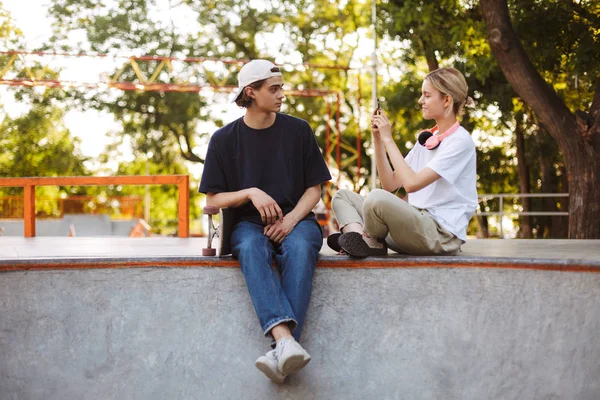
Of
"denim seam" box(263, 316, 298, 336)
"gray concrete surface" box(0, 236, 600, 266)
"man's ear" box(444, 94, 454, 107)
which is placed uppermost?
"man's ear" box(444, 94, 454, 107)

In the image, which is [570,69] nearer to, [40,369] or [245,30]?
[40,369]

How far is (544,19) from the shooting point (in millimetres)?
13281

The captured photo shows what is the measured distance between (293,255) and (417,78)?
65.1 feet

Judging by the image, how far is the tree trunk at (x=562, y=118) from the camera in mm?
11156

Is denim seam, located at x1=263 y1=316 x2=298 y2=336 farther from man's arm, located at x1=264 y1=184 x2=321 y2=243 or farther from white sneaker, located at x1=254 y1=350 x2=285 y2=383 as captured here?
man's arm, located at x1=264 y1=184 x2=321 y2=243

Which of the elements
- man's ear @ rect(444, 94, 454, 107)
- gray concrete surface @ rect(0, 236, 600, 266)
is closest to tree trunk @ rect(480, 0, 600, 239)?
gray concrete surface @ rect(0, 236, 600, 266)

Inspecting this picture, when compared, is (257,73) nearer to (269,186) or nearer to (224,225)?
(269,186)

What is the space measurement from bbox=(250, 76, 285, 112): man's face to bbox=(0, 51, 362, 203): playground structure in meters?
15.7

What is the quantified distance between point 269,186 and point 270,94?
1.89 feet

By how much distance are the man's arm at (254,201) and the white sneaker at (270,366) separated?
0.88 m

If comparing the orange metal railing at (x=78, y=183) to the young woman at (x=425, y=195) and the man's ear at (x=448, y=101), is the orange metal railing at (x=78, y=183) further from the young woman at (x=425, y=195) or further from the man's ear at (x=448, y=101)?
the man's ear at (x=448, y=101)

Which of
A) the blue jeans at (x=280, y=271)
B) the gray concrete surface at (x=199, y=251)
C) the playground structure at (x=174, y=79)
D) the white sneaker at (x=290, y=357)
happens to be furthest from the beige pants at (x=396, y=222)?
the playground structure at (x=174, y=79)

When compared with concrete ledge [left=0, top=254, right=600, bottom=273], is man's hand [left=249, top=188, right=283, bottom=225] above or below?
above

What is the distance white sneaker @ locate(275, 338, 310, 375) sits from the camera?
3.71 m
